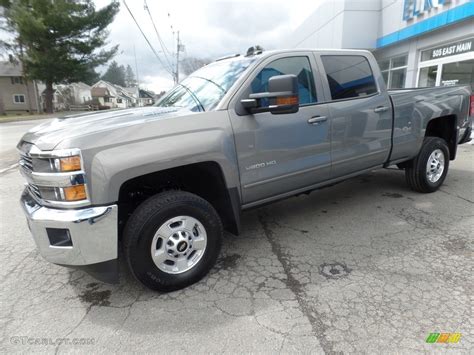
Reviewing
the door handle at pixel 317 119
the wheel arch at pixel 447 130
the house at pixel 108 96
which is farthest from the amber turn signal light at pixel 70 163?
the house at pixel 108 96

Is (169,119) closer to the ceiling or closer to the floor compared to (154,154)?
closer to the ceiling

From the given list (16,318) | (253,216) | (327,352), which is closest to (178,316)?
(327,352)

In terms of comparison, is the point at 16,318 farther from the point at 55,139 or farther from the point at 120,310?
the point at 55,139

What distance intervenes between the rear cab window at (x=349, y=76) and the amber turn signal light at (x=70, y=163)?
2571 millimetres

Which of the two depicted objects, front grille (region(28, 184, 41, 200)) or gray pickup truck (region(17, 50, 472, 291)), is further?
front grille (region(28, 184, 41, 200))

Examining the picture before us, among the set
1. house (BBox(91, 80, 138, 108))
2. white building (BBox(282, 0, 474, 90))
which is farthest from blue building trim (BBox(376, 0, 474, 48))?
house (BBox(91, 80, 138, 108))

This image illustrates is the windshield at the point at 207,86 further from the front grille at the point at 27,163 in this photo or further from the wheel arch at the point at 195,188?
the front grille at the point at 27,163

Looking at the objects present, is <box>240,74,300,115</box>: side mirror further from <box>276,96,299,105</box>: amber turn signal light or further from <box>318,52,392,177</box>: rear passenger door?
<box>318,52,392,177</box>: rear passenger door

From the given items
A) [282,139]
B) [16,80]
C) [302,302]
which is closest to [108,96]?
[16,80]

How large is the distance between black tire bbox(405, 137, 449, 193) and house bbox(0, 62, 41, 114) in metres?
53.9

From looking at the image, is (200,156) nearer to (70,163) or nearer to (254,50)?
(70,163)

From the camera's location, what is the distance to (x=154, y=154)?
7.98ft

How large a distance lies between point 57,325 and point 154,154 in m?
1.43

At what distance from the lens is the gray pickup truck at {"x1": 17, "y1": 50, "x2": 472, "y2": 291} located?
89.6 inches
